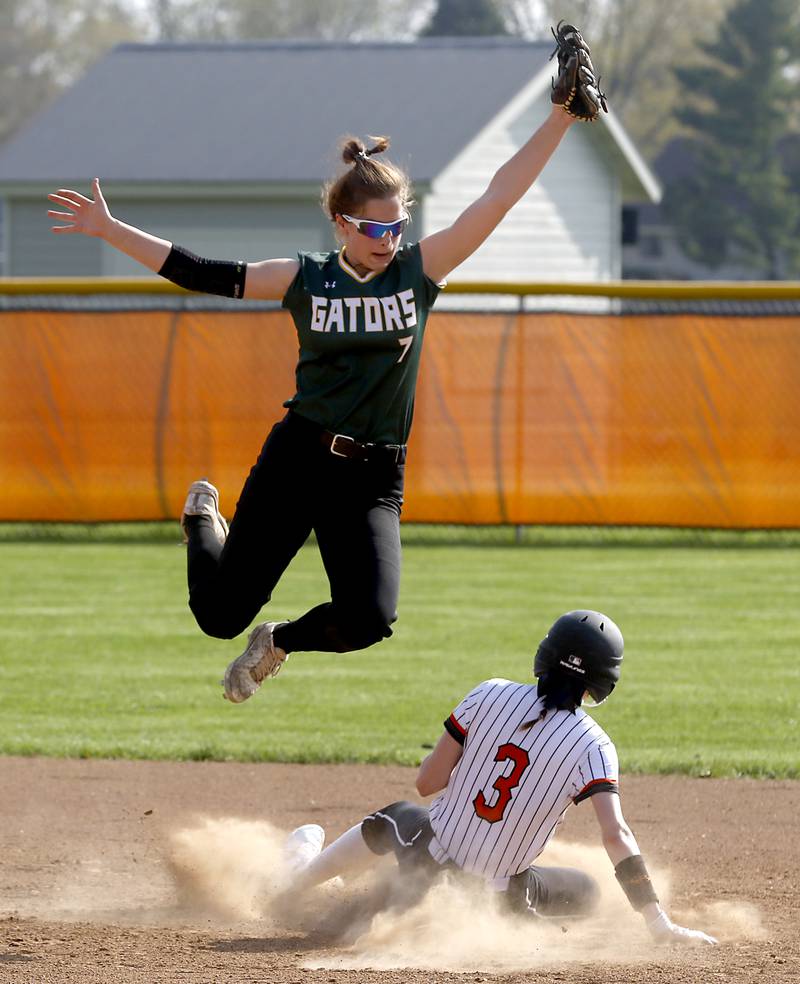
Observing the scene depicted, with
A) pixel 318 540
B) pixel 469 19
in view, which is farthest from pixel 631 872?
pixel 469 19

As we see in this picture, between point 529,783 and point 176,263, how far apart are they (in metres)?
2.01

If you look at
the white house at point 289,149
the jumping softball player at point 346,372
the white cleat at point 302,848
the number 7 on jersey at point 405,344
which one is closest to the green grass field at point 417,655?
the white cleat at point 302,848

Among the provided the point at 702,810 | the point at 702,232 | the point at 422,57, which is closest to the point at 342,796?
the point at 702,810

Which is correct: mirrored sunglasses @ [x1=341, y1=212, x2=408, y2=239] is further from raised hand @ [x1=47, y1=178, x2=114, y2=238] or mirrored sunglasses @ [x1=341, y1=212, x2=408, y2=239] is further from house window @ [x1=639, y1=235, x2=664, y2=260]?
house window @ [x1=639, y1=235, x2=664, y2=260]

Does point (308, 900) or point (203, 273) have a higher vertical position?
point (203, 273)

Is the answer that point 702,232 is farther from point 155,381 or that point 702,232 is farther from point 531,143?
point 531,143

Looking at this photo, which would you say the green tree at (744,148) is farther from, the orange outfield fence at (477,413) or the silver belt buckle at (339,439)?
the silver belt buckle at (339,439)

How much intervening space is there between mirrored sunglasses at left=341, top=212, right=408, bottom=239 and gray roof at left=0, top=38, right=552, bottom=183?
1939 centimetres

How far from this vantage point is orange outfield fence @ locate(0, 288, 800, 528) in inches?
605

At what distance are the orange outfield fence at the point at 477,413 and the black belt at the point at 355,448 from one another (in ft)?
31.9

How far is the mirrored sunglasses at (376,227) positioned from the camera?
17.9 ft

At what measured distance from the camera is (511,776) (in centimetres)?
514

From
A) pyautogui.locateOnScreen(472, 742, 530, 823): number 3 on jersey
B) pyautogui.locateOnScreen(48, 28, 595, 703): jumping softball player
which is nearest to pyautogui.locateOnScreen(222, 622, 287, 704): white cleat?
pyautogui.locateOnScreen(48, 28, 595, 703): jumping softball player

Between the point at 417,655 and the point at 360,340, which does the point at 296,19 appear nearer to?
the point at 417,655
